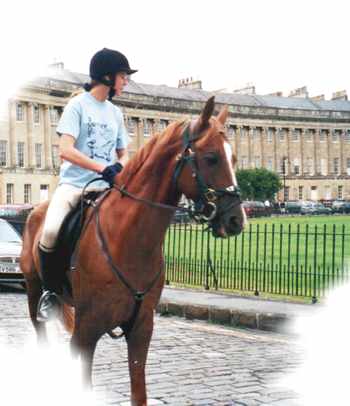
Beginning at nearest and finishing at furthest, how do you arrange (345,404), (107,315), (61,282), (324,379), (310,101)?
1. (107,315)
2. (61,282)
3. (345,404)
4. (324,379)
5. (310,101)

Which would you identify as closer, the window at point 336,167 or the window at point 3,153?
the window at point 3,153

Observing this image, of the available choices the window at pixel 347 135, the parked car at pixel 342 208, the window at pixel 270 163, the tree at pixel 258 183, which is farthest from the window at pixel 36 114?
the window at pixel 347 135

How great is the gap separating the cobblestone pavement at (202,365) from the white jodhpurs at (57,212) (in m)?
1.39

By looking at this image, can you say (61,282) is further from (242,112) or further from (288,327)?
(242,112)

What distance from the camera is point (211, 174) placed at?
3.93 meters

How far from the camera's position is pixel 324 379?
6.37m

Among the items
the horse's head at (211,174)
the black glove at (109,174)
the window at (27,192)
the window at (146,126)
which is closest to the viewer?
the horse's head at (211,174)

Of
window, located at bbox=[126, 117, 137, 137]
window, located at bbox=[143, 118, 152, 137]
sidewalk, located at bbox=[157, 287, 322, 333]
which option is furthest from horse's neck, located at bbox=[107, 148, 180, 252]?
window, located at bbox=[143, 118, 152, 137]

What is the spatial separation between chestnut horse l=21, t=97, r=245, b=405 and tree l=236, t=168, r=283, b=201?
80.6 metres

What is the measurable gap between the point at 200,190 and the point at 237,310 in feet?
21.2

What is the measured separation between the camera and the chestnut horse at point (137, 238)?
405 centimetres

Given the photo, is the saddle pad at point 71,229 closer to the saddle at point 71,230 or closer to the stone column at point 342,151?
the saddle at point 71,230

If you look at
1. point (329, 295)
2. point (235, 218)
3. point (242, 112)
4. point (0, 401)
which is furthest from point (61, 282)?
point (242, 112)

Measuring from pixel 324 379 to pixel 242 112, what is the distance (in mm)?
99270
